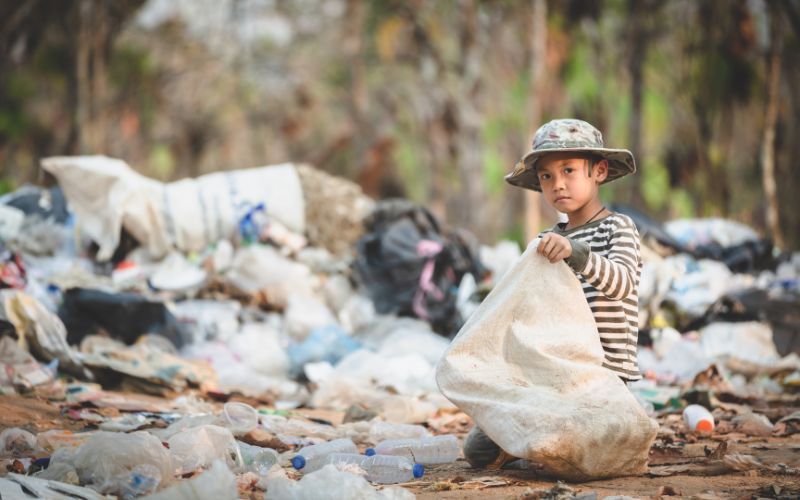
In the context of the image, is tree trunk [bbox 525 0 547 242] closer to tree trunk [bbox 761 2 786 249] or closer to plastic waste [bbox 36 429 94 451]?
tree trunk [bbox 761 2 786 249]

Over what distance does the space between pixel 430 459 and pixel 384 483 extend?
1.35ft

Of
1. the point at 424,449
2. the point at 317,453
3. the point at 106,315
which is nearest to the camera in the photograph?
the point at 317,453

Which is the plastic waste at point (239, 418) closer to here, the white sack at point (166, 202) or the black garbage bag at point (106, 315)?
the black garbage bag at point (106, 315)

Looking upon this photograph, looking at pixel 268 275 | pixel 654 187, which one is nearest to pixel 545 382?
pixel 268 275

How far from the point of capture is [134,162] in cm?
1744

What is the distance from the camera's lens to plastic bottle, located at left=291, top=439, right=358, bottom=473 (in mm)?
2671

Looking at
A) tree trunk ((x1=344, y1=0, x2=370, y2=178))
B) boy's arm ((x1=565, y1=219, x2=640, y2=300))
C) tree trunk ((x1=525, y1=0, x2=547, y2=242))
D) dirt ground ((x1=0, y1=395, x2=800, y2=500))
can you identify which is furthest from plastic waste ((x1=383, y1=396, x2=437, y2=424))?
tree trunk ((x1=344, y1=0, x2=370, y2=178))

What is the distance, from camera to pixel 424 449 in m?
2.96

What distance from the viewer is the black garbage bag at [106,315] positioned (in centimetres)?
475

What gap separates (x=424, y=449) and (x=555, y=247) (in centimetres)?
89

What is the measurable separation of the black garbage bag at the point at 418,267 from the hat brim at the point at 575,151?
8.90 feet

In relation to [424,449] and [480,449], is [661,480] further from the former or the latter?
[424,449]

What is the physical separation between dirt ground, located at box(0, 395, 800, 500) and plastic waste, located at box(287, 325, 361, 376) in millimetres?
1993

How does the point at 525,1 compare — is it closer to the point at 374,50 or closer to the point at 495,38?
the point at 495,38
